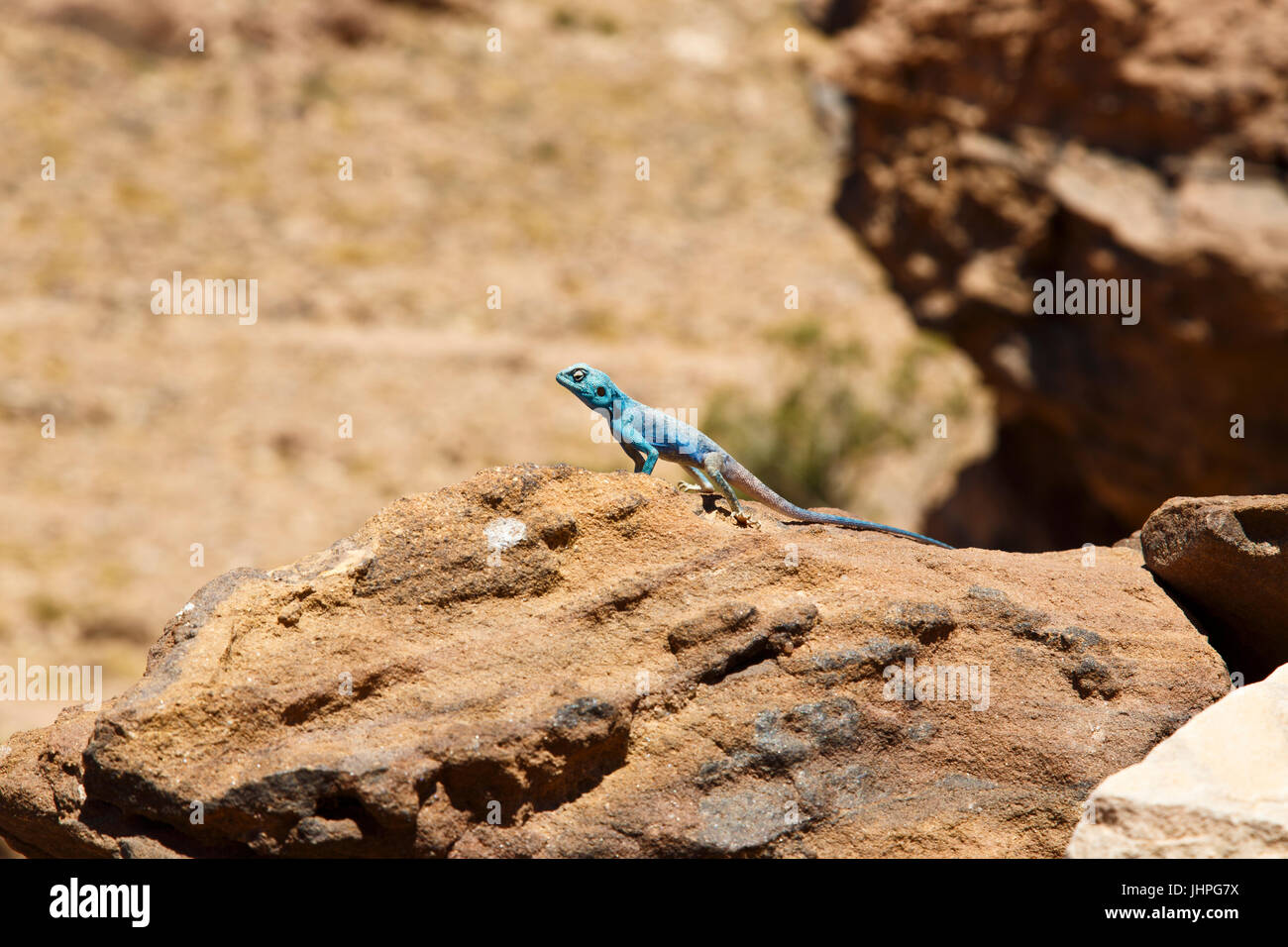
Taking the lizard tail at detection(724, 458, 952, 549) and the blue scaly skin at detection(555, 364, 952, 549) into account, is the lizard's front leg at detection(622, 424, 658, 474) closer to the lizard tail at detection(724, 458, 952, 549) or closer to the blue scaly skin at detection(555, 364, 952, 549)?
the blue scaly skin at detection(555, 364, 952, 549)

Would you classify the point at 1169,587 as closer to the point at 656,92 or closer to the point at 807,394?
the point at 807,394

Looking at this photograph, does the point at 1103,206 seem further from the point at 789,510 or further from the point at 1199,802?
the point at 1199,802

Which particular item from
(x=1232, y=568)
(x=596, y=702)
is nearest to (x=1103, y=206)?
(x=1232, y=568)

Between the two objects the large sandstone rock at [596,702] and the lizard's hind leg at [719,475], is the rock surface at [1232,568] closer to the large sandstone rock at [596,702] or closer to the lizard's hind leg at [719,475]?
the large sandstone rock at [596,702]

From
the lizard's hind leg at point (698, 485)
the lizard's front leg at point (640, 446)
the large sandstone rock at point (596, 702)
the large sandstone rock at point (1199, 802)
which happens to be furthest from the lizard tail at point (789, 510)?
the large sandstone rock at point (1199, 802)

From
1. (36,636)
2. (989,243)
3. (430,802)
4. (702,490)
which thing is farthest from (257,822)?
(36,636)
